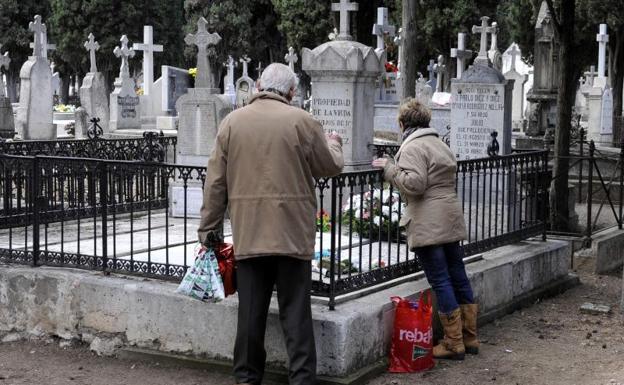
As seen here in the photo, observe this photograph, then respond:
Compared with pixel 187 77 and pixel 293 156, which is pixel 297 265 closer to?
pixel 293 156

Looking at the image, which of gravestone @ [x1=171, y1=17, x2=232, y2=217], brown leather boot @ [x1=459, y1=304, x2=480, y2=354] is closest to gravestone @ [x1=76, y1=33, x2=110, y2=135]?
gravestone @ [x1=171, y1=17, x2=232, y2=217]

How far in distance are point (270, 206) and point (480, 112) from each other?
798cm

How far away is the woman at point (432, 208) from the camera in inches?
254

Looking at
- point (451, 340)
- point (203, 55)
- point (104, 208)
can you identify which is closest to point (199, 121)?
point (203, 55)

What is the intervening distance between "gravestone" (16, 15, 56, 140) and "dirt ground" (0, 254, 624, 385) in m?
17.3

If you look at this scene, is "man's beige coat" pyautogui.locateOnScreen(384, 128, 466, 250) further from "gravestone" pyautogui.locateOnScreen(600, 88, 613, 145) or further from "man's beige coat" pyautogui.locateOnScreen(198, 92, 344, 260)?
"gravestone" pyautogui.locateOnScreen(600, 88, 613, 145)

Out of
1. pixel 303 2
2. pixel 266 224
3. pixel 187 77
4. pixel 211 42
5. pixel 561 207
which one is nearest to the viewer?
pixel 266 224

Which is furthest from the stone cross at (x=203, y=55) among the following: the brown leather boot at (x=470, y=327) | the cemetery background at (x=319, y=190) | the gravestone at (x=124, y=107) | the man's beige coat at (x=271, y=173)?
the gravestone at (x=124, y=107)

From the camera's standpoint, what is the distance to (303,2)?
46.2 m

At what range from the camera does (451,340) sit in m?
6.76

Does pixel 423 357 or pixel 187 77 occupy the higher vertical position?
pixel 187 77

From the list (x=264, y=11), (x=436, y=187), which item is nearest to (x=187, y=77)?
(x=264, y=11)

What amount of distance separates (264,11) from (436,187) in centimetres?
5059

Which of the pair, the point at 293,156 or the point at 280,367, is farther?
the point at 280,367
